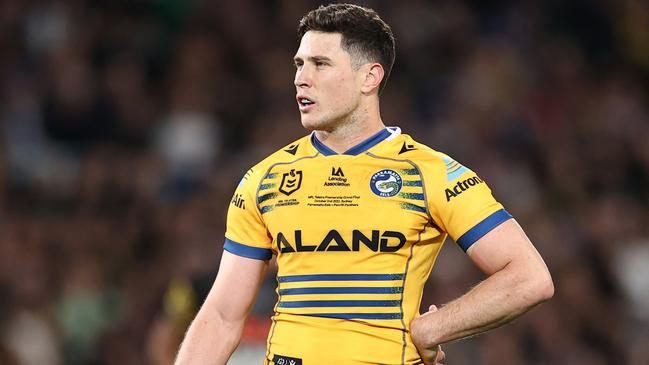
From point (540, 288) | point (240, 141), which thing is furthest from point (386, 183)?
point (240, 141)

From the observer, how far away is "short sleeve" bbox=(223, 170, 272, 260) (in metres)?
4.90

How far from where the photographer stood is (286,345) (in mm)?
4680

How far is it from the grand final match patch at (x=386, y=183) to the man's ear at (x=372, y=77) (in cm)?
34

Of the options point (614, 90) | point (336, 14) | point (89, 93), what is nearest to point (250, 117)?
point (89, 93)

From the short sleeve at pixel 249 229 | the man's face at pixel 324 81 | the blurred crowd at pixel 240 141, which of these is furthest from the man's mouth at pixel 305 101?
the blurred crowd at pixel 240 141

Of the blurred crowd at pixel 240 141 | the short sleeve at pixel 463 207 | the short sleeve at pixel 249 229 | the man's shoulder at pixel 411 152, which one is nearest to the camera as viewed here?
the short sleeve at pixel 463 207

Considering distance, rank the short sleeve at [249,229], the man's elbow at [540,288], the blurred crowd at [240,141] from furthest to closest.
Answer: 1. the blurred crowd at [240,141]
2. the short sleeve at [249,229]
3. the man's elbow at [540,288]

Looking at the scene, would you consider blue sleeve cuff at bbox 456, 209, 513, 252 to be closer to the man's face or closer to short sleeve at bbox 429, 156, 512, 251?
short sleeve at bbox 429, 156, 512, 251

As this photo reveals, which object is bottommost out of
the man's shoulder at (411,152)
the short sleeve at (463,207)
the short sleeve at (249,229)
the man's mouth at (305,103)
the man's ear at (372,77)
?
the short sleeve at (249,229)

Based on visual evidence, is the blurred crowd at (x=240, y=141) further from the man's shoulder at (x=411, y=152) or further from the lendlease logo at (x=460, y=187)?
the lendlease logo at (x=460, y=187)

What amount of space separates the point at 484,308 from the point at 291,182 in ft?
2.69

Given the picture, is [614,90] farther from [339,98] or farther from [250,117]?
[339,98]

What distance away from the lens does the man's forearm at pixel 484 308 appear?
4521mm

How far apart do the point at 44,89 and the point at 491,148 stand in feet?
12.6
